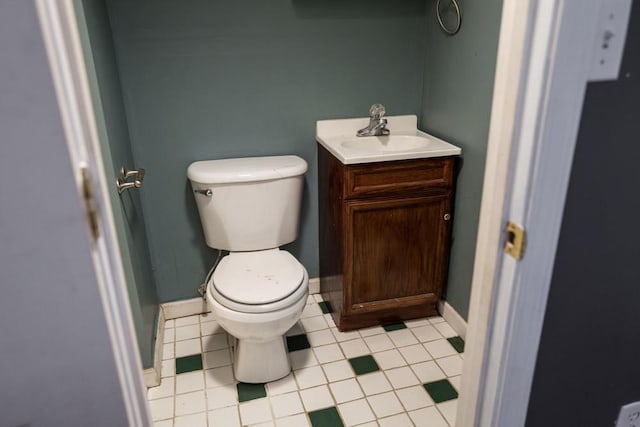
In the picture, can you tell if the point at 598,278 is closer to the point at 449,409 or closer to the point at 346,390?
the point at 449,409

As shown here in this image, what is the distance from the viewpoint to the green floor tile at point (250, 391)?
169cm

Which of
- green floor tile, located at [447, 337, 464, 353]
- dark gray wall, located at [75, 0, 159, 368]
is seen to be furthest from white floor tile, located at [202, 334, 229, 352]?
green floor tile, located at [447, 337, 464, 353]

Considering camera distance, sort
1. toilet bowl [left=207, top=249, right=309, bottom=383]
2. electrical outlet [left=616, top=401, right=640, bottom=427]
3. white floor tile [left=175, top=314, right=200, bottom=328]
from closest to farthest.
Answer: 1. electrical outlet [left=616, top=401, right=640, bottom=427]
2. toilet bowl [left=207, top=249, right=309, bottom=383]
3. white floor tile [left=175, top=314, right=200, bottom=328]

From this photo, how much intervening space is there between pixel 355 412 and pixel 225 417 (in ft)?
1.51

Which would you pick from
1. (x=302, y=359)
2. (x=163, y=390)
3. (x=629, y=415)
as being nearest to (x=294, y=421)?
(x=302, y=359)

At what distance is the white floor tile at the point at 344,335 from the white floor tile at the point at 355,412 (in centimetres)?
36

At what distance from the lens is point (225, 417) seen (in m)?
1.60

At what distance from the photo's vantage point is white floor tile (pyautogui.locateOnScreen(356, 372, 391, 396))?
1.71m

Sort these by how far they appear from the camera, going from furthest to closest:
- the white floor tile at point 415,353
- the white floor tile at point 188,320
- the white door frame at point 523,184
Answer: the white floor tile at point 188,320, the white floor tile at point 415,353, the white door frame at point 523,184

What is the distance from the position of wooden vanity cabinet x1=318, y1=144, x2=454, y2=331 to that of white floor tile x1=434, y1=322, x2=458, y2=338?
0.29ft

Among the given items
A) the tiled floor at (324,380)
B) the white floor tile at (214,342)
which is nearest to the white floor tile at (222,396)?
the tiled floor at (324,380)

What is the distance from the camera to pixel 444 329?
6.72 feet

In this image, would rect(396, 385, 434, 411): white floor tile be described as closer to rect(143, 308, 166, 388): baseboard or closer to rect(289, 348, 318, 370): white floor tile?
rect(289, 348, 318, 370): white floor tile

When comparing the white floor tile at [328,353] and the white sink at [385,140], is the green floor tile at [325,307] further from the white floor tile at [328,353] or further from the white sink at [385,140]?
the white sink at [385,140]
